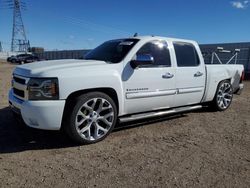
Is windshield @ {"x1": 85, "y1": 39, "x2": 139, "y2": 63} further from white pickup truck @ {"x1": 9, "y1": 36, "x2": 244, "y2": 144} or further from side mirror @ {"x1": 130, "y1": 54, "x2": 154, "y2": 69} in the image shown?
side mirror @ {"x1": 130, "y1": 54, "x2": 154, "y2": 69}

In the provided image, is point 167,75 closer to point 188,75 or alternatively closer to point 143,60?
point 188,75

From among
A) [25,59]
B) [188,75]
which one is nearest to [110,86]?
[188,75]

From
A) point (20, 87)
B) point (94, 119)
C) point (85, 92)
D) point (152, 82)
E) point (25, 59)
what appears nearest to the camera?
point (20, 87)

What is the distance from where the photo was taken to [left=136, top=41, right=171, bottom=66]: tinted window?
5.09 meters

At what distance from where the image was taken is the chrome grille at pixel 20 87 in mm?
4001

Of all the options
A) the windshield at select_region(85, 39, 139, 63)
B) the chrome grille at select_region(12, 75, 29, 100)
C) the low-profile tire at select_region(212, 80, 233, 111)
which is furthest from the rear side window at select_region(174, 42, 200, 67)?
the chrome grille at select_region(12, 75, 29, 100)

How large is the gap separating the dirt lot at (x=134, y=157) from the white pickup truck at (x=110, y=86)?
36cm

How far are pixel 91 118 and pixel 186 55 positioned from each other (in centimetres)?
264

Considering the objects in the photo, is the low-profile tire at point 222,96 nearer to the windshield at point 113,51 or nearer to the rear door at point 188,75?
the rear door at point 188,75

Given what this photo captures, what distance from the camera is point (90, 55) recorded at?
18.2 ft

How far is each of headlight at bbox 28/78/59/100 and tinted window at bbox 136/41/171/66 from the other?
180cm

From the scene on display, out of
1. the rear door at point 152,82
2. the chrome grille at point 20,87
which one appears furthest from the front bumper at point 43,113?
the rear door at point 152,82

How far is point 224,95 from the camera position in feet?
23.0

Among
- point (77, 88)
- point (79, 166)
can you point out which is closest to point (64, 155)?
point (79, 166)
